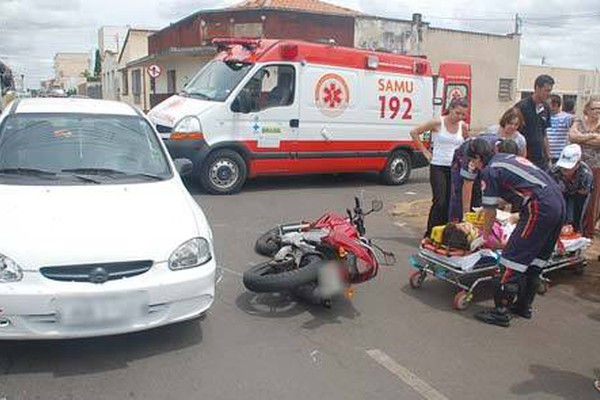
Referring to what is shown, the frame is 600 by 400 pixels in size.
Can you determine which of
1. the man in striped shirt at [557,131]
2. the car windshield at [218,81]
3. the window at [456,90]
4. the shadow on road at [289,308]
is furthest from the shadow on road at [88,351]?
the window at [456,90]

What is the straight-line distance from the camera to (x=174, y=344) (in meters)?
4.37

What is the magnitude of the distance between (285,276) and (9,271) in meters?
2.01

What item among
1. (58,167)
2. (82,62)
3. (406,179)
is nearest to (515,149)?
(58,167)

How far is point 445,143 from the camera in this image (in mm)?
7102

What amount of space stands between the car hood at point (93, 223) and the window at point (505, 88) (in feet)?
99.6

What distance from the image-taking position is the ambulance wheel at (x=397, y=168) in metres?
12.6

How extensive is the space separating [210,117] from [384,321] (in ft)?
19.7

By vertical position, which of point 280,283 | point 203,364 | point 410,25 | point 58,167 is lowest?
point 203,364

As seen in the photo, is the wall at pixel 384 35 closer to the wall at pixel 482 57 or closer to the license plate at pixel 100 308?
the wall at pixel 482 57

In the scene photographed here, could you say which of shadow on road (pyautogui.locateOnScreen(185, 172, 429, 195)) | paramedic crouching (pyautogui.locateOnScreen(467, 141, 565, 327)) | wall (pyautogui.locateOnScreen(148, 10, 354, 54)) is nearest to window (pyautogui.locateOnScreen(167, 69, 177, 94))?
wall (pyautogui.locateOnScreen(148, 10, 354, 54))

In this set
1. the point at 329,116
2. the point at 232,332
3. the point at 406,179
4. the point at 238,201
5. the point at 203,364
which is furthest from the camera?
the point at 406,179

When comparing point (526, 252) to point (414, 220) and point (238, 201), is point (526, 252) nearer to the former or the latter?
point (414, 220)

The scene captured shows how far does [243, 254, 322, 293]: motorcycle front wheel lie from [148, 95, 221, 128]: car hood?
543 cm

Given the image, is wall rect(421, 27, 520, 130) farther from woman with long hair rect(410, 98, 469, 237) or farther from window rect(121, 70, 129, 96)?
window rect(121, 70, 129, 96)
